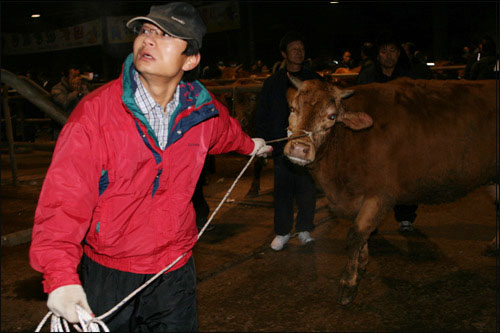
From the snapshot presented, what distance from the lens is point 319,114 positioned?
157 inches

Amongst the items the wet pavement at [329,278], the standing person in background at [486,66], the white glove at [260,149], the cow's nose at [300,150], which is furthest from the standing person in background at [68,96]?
the standing person in background at [486,66]

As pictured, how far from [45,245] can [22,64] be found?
3854 cm

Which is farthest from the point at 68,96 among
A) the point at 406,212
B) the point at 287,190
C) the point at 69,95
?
the point at 406,212

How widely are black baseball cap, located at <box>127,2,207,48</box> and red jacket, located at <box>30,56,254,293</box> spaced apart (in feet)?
0.76

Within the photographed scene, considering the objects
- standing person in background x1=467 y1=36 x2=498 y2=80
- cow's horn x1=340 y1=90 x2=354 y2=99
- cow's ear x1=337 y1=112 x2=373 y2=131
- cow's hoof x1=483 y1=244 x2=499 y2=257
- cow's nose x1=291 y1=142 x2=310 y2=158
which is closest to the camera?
cow's nose x1=291 y1=142 x2=310 y2=158

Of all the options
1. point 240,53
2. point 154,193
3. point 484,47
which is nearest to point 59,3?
point 240,53

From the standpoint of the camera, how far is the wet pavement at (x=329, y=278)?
3.69 metres

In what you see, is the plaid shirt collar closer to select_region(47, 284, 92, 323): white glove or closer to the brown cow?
select_region(47, 284, 92, 323): white glove

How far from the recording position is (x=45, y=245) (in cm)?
165

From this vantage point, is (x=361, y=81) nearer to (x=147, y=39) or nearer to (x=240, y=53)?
(x=147, y=39)

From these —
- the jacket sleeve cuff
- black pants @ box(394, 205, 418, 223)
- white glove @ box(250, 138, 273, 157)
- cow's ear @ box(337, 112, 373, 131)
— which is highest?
cow's ear @ box(337, 112, 373, 131)

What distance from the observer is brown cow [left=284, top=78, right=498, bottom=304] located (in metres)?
4.07

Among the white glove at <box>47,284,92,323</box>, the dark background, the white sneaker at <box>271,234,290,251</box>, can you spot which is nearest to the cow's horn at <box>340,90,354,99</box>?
the white sneaker at <box>271,234,290,251</box>

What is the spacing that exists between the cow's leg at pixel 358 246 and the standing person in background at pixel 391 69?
158 centimetres
